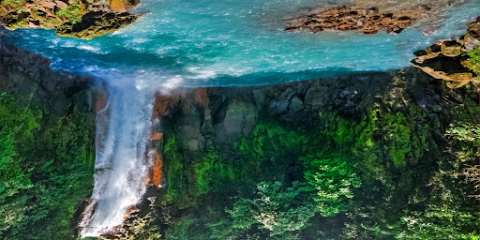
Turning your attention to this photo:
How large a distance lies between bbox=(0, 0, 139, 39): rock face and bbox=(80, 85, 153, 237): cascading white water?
4.66m

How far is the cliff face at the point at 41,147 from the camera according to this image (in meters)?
7.92

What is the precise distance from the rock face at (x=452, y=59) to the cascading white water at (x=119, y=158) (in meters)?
10.2

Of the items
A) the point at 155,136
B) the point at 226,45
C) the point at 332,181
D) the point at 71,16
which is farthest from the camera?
the point at 155,136

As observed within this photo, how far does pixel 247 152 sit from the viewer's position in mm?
11070

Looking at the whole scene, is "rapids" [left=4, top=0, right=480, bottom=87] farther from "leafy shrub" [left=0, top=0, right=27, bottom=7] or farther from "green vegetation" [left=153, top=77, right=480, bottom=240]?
"green vegetation" [left=153, top=77, right=480, bottom=240]

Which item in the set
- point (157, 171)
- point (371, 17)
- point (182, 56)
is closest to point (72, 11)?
point (182, 56)

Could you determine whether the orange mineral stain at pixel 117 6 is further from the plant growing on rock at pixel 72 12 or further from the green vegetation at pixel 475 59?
the green vegetation at pixel 475 59

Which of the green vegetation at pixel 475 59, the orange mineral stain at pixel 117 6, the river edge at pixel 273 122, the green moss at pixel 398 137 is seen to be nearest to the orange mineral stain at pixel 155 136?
the river edge at pixel 273 122

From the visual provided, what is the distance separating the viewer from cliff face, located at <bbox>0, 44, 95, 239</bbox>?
7922 millimetres

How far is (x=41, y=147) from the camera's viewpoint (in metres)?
8.62

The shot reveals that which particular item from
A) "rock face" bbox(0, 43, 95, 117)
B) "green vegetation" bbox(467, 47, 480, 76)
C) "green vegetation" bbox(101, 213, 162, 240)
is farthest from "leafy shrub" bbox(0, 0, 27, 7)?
"green vegetation" bbox(467, 47, 480, 76)

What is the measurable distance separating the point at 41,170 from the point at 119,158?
291 cm

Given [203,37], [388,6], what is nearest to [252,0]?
[203,37]

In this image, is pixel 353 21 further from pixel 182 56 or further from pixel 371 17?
pixel 182 56
